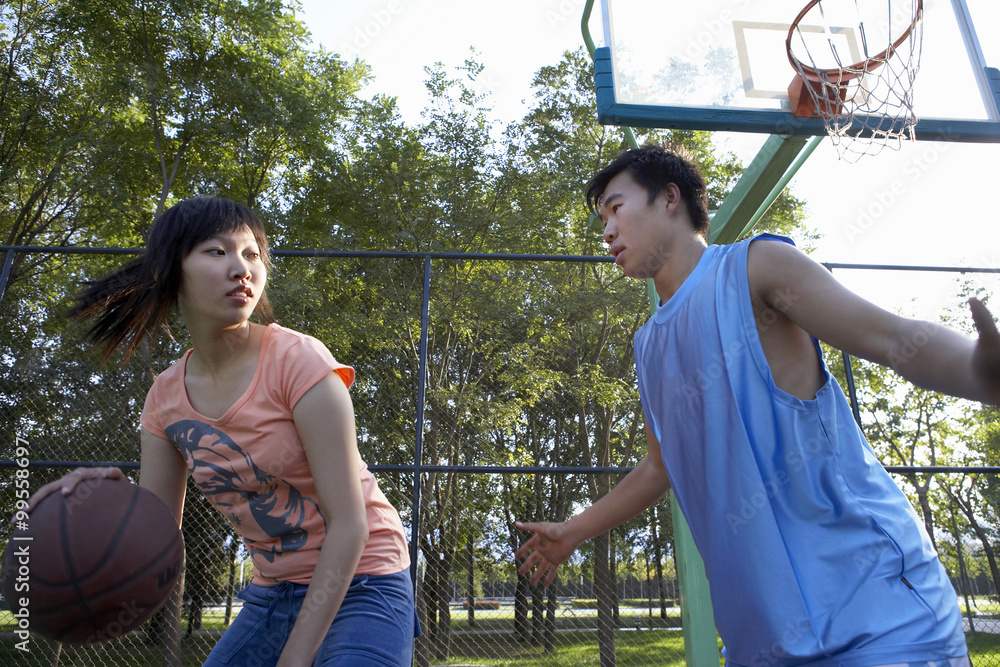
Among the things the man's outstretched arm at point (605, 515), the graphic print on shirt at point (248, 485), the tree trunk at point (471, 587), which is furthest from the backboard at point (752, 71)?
the tree trunk at point (471, 587)

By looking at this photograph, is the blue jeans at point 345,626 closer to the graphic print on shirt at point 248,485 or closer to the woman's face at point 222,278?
the graphic print on shirt at point 248,485

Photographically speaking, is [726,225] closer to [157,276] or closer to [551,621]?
[157,276]

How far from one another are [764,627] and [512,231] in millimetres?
9838

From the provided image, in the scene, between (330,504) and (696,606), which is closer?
(330,504)

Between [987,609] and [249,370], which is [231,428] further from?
[987,609]

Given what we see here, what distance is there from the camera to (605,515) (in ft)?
5.74

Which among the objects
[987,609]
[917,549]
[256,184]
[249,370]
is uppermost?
[256,184]

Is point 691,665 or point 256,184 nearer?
point 691,665

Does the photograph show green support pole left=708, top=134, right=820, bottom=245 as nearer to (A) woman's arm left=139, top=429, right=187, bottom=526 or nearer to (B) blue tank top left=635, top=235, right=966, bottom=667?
(B) blue tank top left=635, top=235, right=966, bottom=667

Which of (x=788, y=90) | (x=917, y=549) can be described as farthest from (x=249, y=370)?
(x=788, y=90)

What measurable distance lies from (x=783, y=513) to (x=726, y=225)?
9.88 ft

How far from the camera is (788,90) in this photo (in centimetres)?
379

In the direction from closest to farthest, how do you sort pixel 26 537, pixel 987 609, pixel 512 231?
pixel 26 537
pixel 512 231
pixel 987 609

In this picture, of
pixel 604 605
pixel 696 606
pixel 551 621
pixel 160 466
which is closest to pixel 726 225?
pixel 696 606
